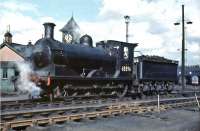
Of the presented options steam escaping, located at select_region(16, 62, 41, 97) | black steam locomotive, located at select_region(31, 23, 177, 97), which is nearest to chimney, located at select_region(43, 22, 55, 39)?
black steam locomotive, located at select_region(31, 23, 177, 97)

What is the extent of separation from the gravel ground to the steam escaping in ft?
23.3

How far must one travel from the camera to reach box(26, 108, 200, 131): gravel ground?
12.6m

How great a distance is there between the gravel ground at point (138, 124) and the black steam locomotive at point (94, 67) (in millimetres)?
7153

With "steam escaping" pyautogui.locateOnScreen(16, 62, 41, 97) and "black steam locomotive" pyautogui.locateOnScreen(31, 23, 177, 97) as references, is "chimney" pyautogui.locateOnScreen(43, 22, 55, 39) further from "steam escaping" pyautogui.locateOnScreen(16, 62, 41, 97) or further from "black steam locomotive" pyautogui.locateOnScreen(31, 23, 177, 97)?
"steam escaping" pyautogui.locateOnScreen(16, 62, 41, 97)

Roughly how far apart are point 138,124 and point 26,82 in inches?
369

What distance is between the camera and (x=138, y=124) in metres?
13.9

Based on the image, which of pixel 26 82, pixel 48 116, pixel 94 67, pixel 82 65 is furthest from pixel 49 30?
pixel 48 116

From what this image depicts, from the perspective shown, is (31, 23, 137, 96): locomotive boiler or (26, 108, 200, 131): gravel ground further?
(31, 23, 137, 96): locomotive boiler

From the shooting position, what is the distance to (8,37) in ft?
182

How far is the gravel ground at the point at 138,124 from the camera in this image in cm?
1259

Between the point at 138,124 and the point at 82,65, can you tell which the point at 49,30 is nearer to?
the point at 82,65

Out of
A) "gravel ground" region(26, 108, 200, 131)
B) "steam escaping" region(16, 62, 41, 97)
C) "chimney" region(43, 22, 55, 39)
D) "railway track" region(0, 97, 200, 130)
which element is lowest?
"gravel ground" region(26, 108, 200, 131)

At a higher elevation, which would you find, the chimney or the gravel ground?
the chimney

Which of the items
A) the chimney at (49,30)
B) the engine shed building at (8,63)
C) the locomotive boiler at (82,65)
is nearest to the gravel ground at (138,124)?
the locomotive boiler at (82,65)
